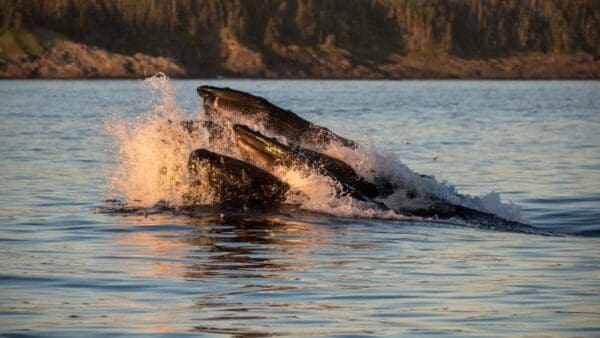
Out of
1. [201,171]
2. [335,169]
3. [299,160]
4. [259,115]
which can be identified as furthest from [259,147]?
[335,169]

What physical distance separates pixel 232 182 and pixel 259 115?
1092 millimetres

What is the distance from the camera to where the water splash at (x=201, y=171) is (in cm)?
2072

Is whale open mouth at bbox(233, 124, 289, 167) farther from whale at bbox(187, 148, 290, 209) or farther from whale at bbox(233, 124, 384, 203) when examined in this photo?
whale at bbox(187, 148, 290, 209)

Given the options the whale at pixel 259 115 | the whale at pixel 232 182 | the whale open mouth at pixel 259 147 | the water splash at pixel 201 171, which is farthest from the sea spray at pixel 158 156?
the whale open mouth at pixel 259 147

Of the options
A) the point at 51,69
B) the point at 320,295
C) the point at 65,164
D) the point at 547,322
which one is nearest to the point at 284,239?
the point at 320,295

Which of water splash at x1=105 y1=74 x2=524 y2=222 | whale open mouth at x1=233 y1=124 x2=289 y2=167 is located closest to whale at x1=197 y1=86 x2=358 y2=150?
water splash at x1=105 y1=74 x2=524 y2=222

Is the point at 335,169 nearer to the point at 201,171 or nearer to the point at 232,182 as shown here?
the point at 232,182

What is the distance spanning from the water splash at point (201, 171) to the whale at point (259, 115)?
0.39ft

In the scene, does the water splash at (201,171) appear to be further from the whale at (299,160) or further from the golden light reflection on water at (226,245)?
the golden light reflection on water at (226,245)

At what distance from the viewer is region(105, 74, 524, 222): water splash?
20719mm

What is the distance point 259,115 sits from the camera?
20.3m

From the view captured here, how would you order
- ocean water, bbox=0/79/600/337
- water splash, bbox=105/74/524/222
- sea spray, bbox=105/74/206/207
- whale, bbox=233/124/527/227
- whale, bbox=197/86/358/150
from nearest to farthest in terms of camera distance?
ocean water, bbox=0/79/600/337 < whale, bbox=233/124/527/227 < whale, bbox=197/86/358/150 < water splash, bbox=105/74/524/222 < sea spray, bbox=105/74/206/207

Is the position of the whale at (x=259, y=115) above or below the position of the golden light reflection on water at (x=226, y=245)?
above

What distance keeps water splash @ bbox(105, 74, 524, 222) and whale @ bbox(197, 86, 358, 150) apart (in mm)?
118
